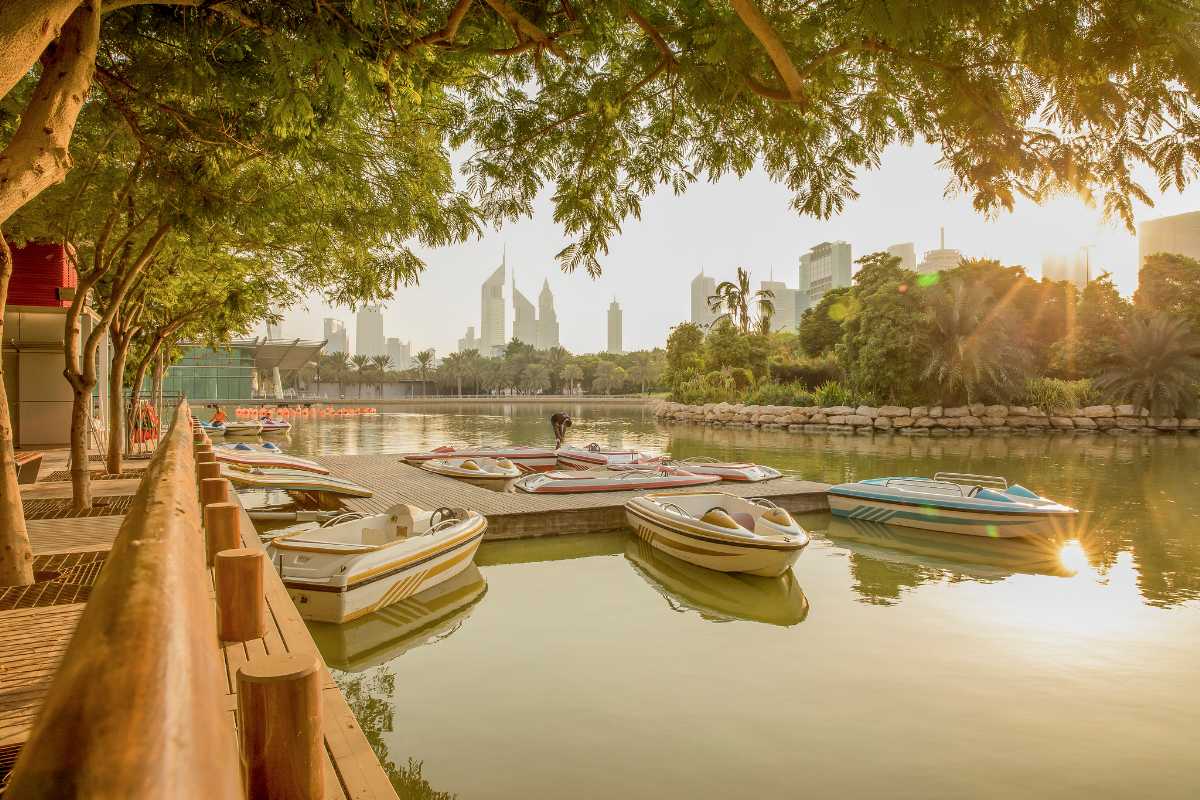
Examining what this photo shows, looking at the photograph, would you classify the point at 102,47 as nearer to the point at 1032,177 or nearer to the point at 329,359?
the point at 1032,177

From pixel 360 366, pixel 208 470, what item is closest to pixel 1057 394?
pixel 208 470

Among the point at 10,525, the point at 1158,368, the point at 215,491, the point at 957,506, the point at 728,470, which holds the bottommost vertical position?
the point at 957,506

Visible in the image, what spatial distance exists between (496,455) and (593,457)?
2510 mm

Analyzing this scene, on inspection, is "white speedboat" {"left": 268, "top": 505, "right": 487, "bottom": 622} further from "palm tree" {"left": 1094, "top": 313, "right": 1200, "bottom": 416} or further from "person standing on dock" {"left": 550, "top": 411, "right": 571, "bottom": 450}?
"palm tree" {"left": 1094, "top": 313, "right": 1200, "bottom": 416}

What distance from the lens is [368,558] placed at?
7691 millimetres

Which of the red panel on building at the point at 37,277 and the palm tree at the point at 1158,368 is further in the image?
the palm tree at the point at 1158,368

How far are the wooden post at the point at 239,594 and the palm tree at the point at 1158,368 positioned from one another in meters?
44.3

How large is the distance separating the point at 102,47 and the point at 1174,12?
6.59m

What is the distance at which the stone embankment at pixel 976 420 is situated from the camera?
36656 mm

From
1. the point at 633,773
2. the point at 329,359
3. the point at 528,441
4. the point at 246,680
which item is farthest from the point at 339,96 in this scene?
the point at 329,359

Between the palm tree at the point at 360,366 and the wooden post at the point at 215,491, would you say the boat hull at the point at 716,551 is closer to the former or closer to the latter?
the wooden post at the point at 215,491

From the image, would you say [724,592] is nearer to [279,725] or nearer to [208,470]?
[208,470]

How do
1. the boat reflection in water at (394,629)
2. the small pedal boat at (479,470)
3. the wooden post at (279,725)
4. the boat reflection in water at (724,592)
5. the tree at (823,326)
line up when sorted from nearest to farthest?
the wooden post at (279,725) → the boat reflection in water at (394,629) → the boat reflection in water at (724,592) → the small pedal boat at (479,470) → the tree at (823,326)

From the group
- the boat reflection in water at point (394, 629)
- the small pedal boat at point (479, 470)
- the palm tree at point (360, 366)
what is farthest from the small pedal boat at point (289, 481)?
the palm tree at point (360, 366)
